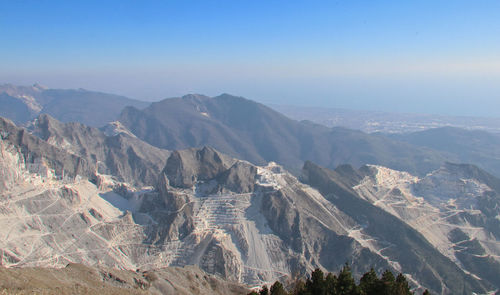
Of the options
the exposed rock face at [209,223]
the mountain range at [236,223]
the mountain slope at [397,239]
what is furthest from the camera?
the mountain range at [236,223]

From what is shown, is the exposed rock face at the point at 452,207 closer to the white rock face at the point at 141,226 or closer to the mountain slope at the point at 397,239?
the mountain slope at the point at 397,239

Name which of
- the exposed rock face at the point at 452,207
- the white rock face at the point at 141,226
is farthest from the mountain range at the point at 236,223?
the exposed rock face at the point at 452,207

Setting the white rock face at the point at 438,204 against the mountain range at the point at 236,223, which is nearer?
Answer: the mountain range at the point at 236,223

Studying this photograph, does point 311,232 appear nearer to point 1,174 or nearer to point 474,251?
point 474,251

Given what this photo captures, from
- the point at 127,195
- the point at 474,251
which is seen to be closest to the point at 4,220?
the point at 127,195

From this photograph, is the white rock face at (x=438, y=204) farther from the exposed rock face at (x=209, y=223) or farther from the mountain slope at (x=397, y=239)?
the mountain slope at (x=397, y=239)

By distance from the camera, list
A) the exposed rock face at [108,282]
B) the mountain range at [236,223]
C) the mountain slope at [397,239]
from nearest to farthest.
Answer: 1. the exposed rock face at [108,282]
2. the mountain slope at [397,239]
3. the mountain range at [236,223]

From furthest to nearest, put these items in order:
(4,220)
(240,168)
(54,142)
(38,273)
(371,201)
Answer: (54,142)
(371,201)
(240,168)
(4,220)
(38,273)

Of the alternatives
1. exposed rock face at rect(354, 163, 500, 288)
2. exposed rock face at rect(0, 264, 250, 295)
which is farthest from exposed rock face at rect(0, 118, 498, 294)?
exposed rock face at rect(0, 264, 250, 295)
